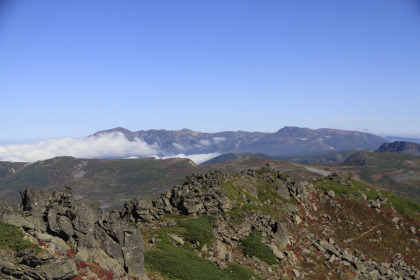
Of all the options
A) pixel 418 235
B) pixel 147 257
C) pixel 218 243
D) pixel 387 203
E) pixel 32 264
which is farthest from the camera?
pixel 387 203

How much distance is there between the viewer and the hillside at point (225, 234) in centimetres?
2649

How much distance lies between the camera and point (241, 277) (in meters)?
36.1

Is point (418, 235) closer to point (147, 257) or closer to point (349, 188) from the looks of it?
point (349, 188)

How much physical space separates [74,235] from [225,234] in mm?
22832

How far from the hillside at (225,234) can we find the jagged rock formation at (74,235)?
0.10 m

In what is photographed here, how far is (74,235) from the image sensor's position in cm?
2866

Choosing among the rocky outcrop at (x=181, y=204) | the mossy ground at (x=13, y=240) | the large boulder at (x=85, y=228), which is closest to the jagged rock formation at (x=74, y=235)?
the large boulder at (x=85, y=228)

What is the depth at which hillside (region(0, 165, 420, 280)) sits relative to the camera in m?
26.5

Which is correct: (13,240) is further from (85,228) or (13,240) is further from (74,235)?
(85,228)

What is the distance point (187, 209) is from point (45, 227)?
24.3 meters

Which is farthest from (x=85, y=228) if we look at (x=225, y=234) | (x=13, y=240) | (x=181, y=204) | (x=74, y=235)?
(x=181, y=204)

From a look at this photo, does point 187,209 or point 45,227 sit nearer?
point 45,227

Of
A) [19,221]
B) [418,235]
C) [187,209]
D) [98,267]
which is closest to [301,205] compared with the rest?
[418,235]

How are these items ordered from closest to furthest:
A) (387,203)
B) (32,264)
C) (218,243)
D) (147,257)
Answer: (32,264), (147,257), (218,243), (387,203)
